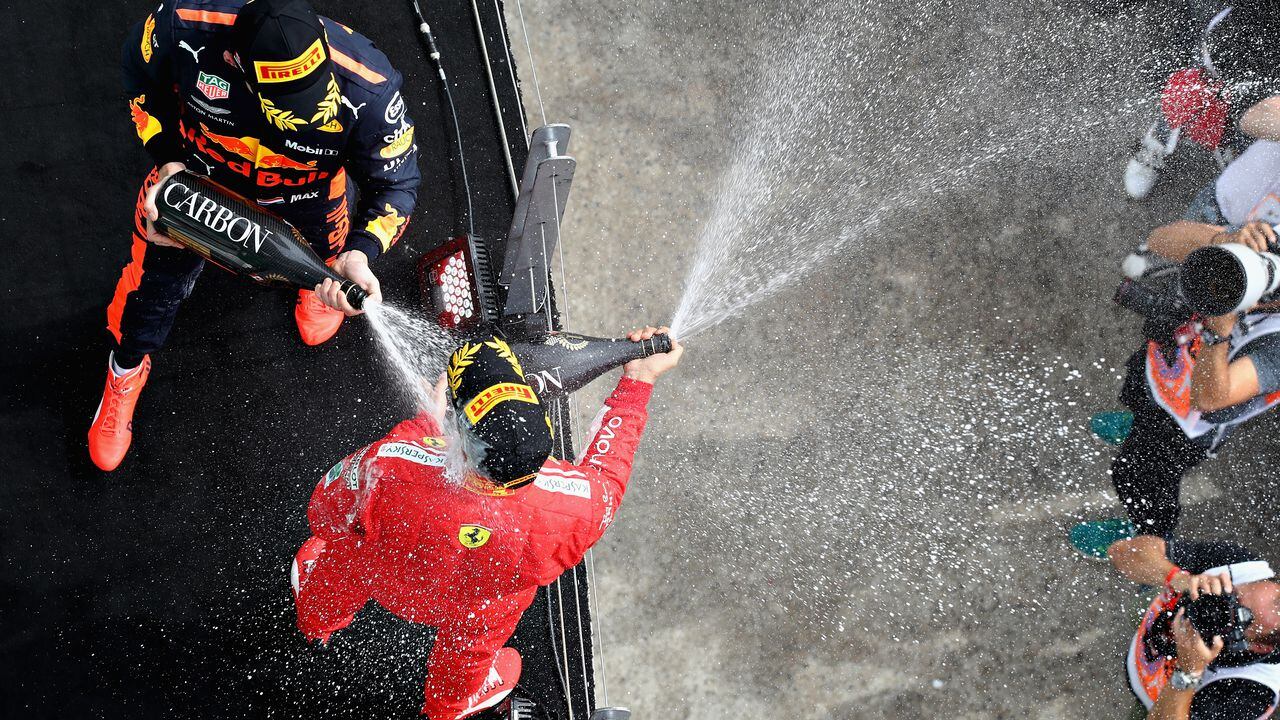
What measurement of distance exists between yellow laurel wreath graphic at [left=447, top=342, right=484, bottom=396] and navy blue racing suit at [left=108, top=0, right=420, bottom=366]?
27.2 inches

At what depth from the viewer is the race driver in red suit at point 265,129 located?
84.3 inches

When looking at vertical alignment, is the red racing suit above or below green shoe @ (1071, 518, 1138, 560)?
above

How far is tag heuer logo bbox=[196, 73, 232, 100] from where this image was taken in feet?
7.42

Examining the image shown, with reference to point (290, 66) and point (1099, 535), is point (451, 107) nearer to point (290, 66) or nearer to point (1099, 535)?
point (290, 66)

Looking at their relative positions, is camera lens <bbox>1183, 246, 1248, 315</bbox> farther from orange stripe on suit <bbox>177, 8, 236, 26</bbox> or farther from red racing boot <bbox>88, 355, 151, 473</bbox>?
red racing boot <bbox>88, 355, 151, 473</bbox>

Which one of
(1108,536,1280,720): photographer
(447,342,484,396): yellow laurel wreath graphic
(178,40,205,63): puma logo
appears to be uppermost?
(178,40,205,63): puma logo

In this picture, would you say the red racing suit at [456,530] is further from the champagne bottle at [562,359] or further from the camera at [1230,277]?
the camera at [1230,277]

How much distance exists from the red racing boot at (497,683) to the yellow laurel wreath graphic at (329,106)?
68.4 inches

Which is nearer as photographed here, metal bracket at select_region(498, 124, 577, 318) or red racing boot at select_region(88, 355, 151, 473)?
metal bracket at select_region(498, 124, 577, 318)

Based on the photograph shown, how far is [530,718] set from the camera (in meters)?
3.01

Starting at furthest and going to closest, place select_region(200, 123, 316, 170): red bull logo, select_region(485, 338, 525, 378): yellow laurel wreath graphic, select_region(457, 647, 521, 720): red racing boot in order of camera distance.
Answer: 1. select_region(457, 647, 521, 720): red racing boot
2. select_region(200, 123, 316, 170): red bull logo
3. select_region(485, 338, 525, 378): yellow laurel wreath graphic

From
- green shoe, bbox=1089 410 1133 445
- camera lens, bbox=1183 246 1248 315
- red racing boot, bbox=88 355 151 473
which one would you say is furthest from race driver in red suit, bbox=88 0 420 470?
green shoe, bbox=1089 410 1133 445

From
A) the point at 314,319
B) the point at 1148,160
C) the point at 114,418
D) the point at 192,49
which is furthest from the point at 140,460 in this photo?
the point at 1148,160

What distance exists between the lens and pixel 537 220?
313 centimetres
